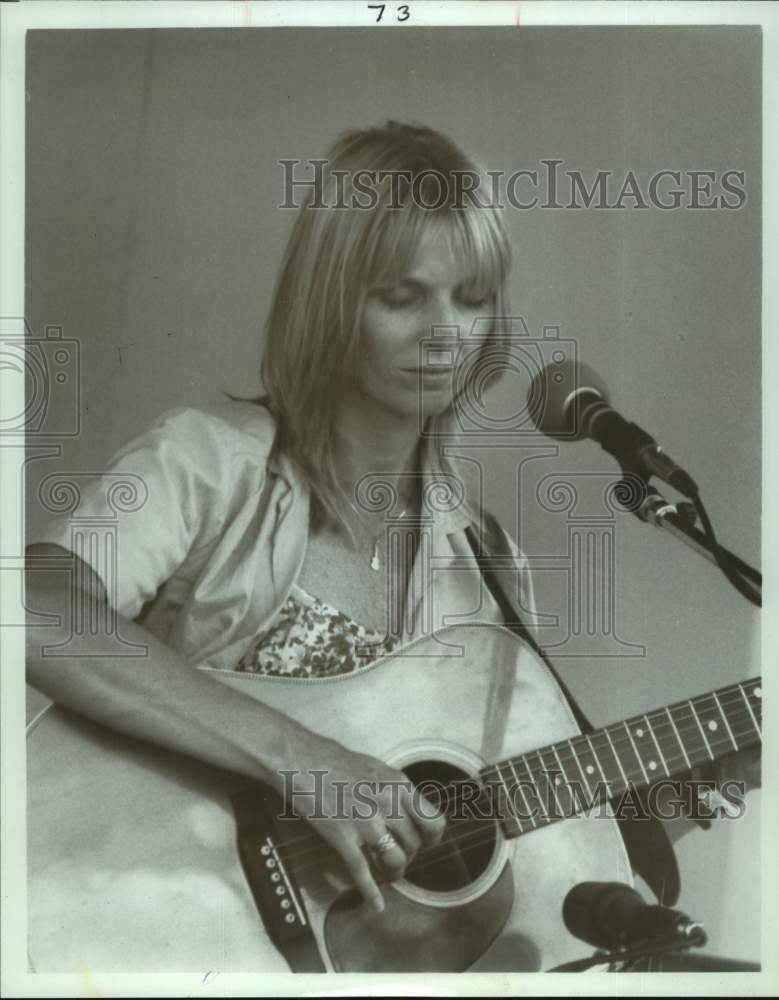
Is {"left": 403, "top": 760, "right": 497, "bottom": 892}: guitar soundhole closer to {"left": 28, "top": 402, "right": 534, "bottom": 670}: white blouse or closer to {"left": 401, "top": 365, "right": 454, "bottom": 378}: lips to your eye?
{"left": 28, "top": 402, "right": 534, "bottom": 670}: white blouse

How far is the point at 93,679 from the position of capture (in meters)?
2.20

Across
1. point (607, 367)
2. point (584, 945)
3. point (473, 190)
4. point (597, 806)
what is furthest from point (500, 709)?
point (473, 190)

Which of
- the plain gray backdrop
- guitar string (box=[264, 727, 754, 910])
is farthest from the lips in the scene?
guitar string (box=[264, 727, 754, 910])

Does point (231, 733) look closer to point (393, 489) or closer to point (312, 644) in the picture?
point (312, 644)

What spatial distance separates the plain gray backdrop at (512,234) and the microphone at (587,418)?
3cm

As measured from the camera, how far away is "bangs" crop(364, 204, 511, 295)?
2229mm

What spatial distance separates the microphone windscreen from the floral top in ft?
1.58

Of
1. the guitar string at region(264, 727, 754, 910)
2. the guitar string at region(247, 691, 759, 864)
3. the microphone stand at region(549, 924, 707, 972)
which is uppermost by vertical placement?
the guitar string at region(247, 691, 759, 864)

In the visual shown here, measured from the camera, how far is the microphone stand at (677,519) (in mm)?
2256

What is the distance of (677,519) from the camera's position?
226 centimetres

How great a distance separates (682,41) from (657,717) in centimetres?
123

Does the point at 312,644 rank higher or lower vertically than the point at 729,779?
Result: higher

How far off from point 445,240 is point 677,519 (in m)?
0.66

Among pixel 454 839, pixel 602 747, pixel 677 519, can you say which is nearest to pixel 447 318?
pixel 677 519
